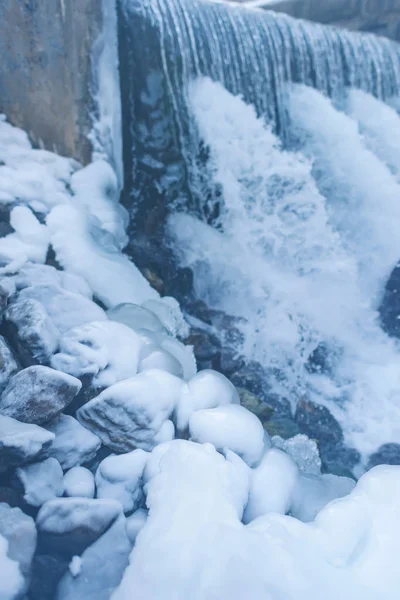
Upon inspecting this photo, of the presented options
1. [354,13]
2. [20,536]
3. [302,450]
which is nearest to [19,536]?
[20,536]

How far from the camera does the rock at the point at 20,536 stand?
3.97 feet

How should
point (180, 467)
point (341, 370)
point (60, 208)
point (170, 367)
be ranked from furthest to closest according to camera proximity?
point (341, 370) < point (60, 208) < point (170, 367) < point (180, 467)

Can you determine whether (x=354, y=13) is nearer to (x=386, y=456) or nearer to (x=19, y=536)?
(x=386, y=456)

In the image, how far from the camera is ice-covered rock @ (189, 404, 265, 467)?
5.56 ft

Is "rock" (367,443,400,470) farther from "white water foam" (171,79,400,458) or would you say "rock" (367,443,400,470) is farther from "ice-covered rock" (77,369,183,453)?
"ice-covered rock" (77,369,183,453)

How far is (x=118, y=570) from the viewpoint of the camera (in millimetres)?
1259

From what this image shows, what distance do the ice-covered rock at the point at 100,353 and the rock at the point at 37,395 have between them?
0.62 feet

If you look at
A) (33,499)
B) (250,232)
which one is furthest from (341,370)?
(33,499)

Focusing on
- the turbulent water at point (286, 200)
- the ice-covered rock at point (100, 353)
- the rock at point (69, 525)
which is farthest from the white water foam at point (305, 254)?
the rock at point (69, 525)

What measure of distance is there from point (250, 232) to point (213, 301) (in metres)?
0.65

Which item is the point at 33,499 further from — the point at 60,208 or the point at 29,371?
the point at 60,208

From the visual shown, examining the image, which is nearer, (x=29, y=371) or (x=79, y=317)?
(x=29, y=371)

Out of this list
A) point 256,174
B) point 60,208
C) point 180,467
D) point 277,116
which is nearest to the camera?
point 180,467

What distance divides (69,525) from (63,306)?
1029 mm
